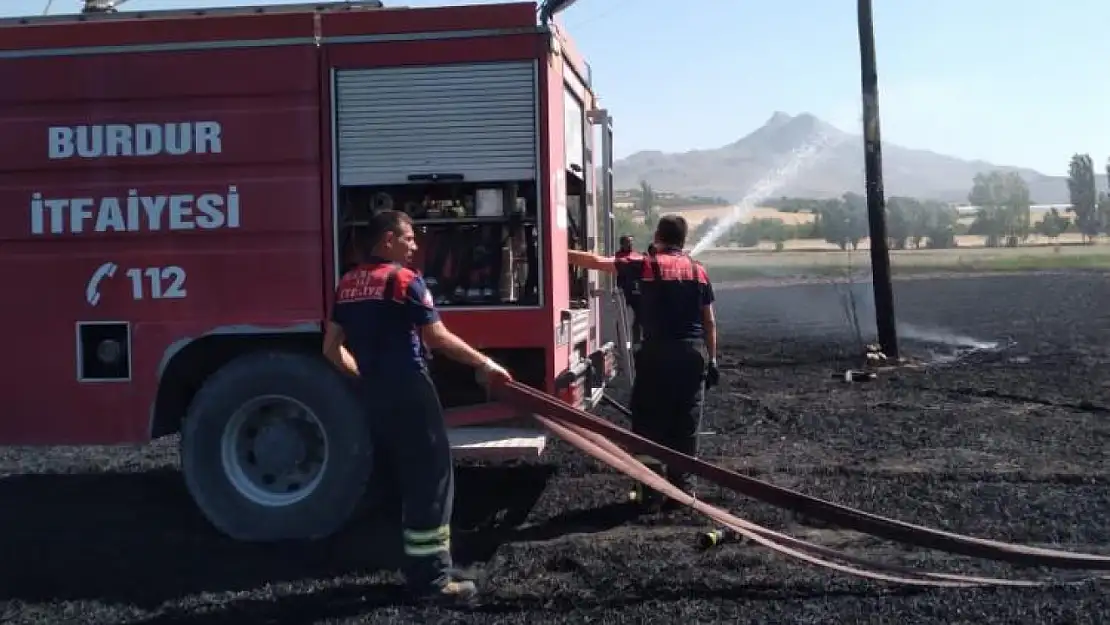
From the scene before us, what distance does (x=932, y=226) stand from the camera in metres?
64.9

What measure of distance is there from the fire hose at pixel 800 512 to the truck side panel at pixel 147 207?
1660 millimetres

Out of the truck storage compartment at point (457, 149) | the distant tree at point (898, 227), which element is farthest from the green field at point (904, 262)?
the truck storage compartment at point (457, 149)

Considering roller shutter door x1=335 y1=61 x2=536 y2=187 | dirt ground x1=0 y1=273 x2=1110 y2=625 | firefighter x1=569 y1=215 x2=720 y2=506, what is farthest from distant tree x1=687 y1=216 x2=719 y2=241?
roller shutter door x1=335 y1=61 x2=536 y2=187

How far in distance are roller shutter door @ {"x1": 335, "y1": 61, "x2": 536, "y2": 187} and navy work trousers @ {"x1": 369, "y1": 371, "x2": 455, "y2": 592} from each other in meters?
1.59

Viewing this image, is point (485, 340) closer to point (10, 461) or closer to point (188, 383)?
point (188, 383)

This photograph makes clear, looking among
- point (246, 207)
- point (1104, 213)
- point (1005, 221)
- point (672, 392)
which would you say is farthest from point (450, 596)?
point (1104, 213)

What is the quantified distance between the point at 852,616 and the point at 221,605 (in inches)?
118

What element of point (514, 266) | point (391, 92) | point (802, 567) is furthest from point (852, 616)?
point (391, 92)

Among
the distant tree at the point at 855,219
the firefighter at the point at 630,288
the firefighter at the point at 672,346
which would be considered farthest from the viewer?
the distant tree at the point at 855,219

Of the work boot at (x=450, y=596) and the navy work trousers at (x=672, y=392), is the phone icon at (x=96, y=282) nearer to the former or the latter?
the work boot at (x=450, y=596)

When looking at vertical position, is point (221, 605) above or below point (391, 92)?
below

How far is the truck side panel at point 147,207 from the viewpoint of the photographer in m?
6.91

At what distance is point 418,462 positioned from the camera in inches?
227

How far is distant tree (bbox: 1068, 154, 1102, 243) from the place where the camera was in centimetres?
8075
